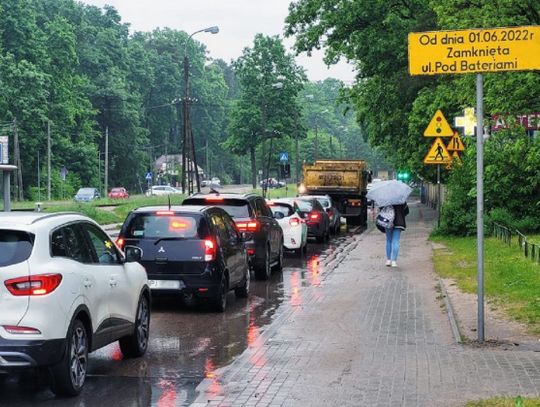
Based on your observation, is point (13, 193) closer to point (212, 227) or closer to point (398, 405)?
point (212, 227)

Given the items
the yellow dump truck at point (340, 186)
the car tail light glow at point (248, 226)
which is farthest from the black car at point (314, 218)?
the car tail light glow at point (248, 226)

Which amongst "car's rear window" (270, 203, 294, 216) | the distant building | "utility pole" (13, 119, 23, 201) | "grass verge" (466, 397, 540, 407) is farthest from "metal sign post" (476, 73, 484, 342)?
the distant building

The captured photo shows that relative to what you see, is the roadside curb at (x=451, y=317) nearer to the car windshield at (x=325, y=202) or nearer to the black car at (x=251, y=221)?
the black car at (x=251, y=221)

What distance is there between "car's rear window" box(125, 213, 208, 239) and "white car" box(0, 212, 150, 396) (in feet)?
13.5

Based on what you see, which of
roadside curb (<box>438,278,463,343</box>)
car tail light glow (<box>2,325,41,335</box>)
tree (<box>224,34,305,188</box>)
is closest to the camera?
car tail light glow (<box>2,325,41,335</box>)

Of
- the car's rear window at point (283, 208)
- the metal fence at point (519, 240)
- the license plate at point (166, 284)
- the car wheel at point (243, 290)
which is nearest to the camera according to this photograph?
the license plate at point (166, 284)

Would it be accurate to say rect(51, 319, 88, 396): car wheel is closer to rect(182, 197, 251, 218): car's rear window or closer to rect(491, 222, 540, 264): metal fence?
rect(182, 197, 251, 218): car's rear window

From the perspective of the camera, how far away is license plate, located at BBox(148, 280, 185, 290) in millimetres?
12531

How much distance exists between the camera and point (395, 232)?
65.0 feet

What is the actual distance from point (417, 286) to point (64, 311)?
9719 mm

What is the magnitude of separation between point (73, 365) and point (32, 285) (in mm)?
876

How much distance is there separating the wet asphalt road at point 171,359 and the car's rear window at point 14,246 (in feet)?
3.82

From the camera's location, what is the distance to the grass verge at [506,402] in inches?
264

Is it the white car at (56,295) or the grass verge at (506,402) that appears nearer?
the grass verge at (506,402)
